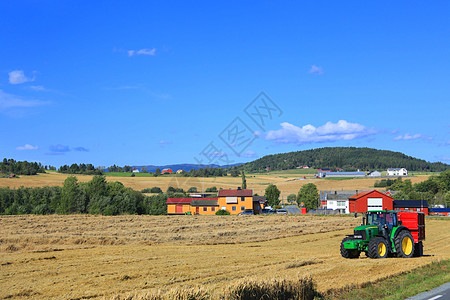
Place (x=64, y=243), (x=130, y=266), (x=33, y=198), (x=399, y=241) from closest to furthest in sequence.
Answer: (x=130, y=266) < (x=399, y=241) < (x=64, y=243) < (x=33, y=198)

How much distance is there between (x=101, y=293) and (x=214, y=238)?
876 inches

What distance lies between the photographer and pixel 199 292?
1098 cm

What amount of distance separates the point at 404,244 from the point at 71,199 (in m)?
65.1

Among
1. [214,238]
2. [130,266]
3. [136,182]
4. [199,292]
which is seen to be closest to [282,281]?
[199,292]

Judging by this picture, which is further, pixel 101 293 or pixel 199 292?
pixel 101 293

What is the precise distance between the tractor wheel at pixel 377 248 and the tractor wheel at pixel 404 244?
70 cm

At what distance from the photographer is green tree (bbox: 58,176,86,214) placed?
254ft

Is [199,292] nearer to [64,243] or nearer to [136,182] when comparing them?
[64,243]

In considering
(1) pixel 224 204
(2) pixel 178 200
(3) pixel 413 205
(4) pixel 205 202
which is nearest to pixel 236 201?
(1) pixel 224 204

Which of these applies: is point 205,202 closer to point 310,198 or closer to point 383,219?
point 310,198

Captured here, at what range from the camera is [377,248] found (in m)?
22.6

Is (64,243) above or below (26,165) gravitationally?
below

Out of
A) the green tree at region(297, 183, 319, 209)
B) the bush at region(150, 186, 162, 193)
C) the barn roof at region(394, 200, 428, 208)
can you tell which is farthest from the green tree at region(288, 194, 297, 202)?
the barn roof at region(394, 200, 428, 208)

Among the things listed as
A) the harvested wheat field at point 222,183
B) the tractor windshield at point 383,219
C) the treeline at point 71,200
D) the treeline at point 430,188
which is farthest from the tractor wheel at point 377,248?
the harvested wheat field at point 222,183
